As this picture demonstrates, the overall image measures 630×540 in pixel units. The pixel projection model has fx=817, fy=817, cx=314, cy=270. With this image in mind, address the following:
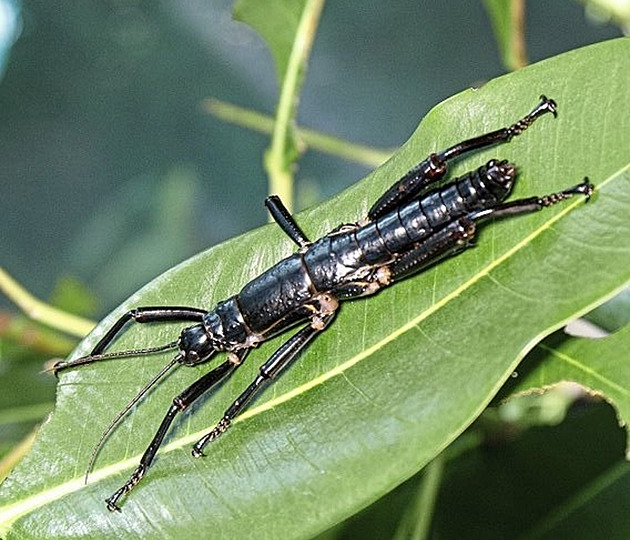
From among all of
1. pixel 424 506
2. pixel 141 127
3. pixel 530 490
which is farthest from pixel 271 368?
pixel 141 127

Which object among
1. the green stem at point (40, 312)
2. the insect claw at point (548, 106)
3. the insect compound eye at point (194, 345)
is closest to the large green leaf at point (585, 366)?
the insect claw at point (548, 106)

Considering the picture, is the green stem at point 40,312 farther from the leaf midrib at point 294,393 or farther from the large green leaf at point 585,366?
the large green leaf at point 585,366

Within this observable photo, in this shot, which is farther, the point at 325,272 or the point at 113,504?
the point at 325,272

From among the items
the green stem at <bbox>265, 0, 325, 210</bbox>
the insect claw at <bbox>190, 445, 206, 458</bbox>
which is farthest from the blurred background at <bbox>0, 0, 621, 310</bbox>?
the insect claw at <bbox>190, 445, 206, 458</bbox>

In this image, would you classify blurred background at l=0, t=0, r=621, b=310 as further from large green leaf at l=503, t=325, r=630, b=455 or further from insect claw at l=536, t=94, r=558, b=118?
insect claw at l=536, t=94, r=558, b=118

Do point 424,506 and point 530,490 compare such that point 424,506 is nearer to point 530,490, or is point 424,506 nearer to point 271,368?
point 530,490

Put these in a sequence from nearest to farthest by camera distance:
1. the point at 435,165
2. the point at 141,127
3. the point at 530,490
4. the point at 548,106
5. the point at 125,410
Answer: the point at 548,106 → the point at 435,165 → the point at 125,410 → the point at 530,490 → the point at 141,127

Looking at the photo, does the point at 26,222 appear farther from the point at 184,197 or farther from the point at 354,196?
the point at 354,196
